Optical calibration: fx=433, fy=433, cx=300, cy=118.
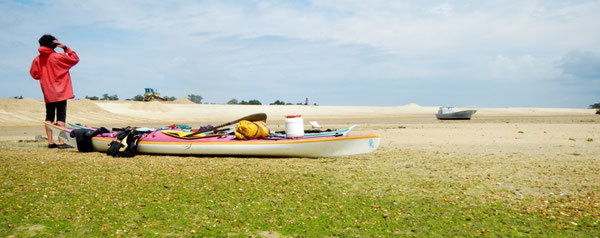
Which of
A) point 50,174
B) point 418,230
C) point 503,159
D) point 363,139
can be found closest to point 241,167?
point 363,139

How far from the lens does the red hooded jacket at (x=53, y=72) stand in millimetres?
9789

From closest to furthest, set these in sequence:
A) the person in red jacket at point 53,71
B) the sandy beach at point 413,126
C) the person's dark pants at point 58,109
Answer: the person in red jacket at point 53,71
the person's dark pants at point 58,109
the sandy beach at point 413,126

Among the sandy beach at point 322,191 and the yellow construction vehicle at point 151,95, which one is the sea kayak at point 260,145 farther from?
the yellow construction vehicle at point 151,95

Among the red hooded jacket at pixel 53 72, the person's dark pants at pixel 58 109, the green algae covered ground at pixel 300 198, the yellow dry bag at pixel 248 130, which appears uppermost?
the red hooded jacket at pixel 53 72

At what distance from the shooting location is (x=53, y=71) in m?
9.83

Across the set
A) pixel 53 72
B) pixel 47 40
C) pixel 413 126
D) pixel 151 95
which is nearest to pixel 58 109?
pixel 53 72

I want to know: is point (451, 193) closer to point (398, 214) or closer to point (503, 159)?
point (398, 214)

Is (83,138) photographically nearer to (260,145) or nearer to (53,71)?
(53,71)

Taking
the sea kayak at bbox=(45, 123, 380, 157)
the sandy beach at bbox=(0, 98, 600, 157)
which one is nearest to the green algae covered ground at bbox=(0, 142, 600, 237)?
the sea kayak at bbox=(45, 123, 380, 157)

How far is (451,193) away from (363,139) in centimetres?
284

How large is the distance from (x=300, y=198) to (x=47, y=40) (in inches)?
306

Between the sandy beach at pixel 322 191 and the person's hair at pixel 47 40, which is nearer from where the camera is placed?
the sandy beach at pixel 322 191

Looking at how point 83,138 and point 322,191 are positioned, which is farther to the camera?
point 83,138

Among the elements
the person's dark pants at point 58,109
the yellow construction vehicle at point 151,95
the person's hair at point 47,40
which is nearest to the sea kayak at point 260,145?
the person's dark pants at point 58,109
